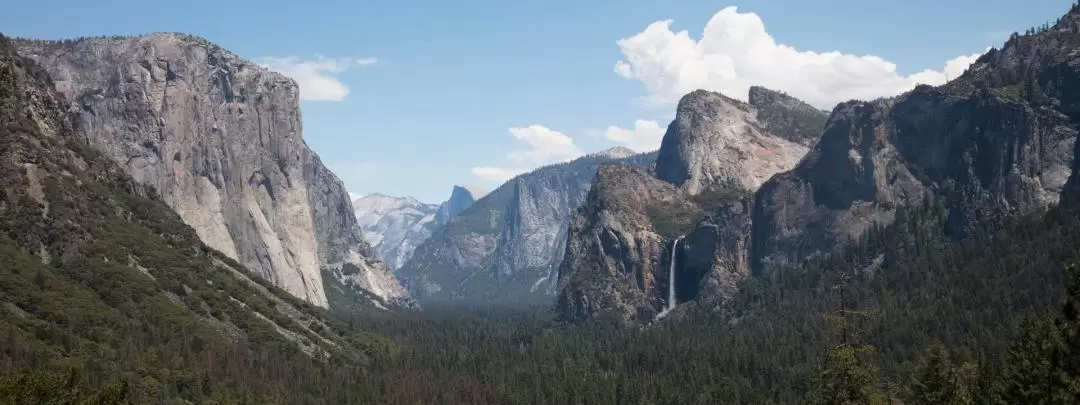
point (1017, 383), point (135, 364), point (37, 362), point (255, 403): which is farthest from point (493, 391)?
point (1017, 383)

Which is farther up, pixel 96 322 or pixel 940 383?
pixel 96 322

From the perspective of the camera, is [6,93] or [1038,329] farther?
[1038,329]

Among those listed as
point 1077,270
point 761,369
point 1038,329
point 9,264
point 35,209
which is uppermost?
point 35,209

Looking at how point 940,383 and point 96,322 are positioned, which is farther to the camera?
point 96,322

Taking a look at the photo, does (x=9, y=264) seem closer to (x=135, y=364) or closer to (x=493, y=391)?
(x=135, y=364)

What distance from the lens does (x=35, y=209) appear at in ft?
628

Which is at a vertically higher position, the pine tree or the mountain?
the mountain

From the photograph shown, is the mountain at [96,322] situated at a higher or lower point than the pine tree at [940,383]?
higher

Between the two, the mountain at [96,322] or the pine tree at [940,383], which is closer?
the pine tree at [940,383]

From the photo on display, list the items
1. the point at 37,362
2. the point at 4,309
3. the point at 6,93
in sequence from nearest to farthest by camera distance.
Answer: the point at 6,93 → the point at 37,362 → the point at 4,309

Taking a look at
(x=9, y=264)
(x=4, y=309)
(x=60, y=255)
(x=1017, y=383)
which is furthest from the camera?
(x=60, y=255)

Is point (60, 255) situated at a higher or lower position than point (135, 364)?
higher

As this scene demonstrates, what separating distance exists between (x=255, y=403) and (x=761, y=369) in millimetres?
102961

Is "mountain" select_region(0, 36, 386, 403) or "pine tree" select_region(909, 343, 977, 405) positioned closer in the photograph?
"pine tree" select_region(909, 343, 977, 405)
